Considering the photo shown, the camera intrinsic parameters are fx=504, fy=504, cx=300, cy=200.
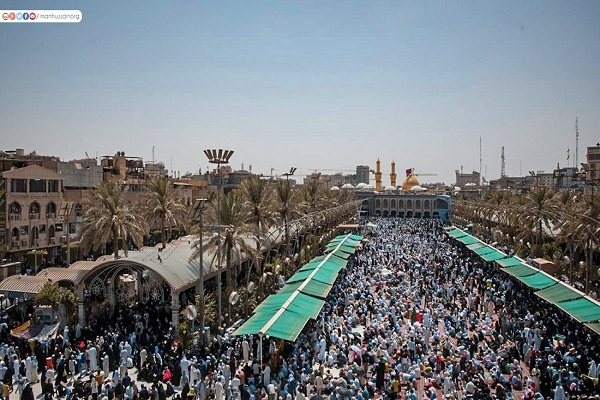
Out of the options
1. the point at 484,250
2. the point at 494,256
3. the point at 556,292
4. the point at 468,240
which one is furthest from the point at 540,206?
the point at 556,292

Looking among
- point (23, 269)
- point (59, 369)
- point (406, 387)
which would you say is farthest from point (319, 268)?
point (23, 269)

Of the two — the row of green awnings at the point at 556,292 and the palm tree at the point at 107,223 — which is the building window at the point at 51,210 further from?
the row of green awnings at the point at 556,292

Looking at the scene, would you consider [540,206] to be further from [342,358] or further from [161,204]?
[161,204]

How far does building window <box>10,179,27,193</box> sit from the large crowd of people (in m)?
16.6

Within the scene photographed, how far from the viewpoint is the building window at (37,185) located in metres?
34.7

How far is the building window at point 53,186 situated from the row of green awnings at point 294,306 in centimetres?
2078

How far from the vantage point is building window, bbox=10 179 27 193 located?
33153 mm

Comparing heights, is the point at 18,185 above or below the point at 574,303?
above

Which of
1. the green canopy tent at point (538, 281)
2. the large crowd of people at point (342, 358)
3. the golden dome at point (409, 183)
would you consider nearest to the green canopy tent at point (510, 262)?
the green canopy tent at point (538, 281)

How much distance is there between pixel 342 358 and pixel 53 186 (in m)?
28.3

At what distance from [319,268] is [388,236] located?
1218 inches

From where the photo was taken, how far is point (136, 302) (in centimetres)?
2423

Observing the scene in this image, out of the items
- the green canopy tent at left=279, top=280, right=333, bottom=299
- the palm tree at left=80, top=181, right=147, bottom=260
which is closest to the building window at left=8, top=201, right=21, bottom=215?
the palm tree at left=80, top=181, right=147, bottom=260

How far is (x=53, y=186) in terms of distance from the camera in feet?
121
